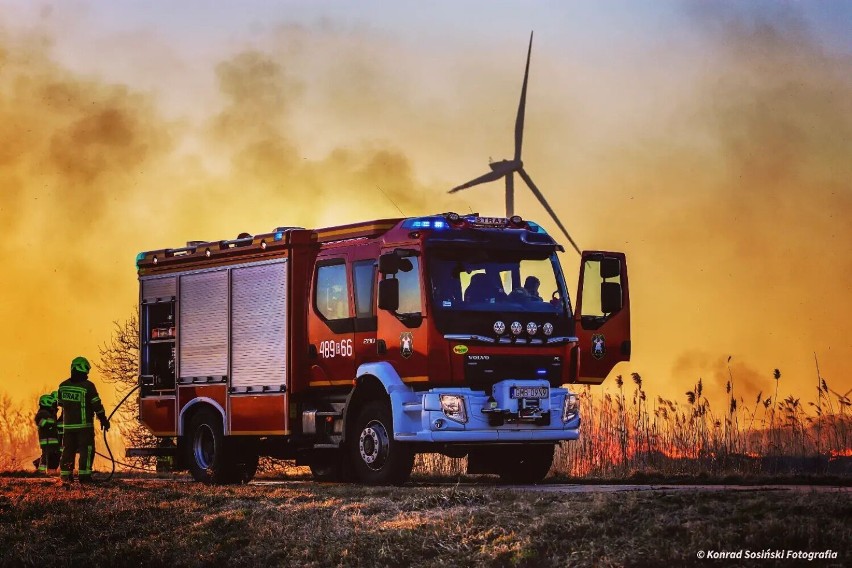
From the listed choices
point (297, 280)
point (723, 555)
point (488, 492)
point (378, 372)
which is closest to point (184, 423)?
point (297, 280)

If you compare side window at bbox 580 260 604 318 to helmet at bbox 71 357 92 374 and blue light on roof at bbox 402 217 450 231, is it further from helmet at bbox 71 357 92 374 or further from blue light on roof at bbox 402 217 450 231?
helmet at bbox 71 357 92 374

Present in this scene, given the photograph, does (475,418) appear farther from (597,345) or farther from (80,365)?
(80,365)

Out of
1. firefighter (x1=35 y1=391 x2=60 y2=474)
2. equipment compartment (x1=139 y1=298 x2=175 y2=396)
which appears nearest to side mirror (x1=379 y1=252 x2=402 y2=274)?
equipment compartment (x1=139 y1=298 x2=175 y2=396)

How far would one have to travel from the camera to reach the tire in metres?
22.0

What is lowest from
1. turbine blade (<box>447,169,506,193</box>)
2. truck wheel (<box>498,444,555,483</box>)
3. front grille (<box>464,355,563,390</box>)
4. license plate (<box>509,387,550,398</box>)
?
truck wheel (<box>498,444,555,483</box>)

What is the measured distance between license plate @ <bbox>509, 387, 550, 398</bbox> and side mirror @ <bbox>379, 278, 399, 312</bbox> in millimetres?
1883

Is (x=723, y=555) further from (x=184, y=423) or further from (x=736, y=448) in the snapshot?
(x=184, y=423)

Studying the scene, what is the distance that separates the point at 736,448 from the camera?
21.1 metres

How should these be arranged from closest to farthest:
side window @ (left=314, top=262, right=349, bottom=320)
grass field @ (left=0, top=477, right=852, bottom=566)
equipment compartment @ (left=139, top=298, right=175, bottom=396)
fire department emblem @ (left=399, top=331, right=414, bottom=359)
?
grass field @ (left=0, top=477, right=852, bottom=566) → fire department emblem @ (left=399, top=331, right=414, bottom=359) → side window @ (left=314, top=262, right=349, bottom=320) → equipment compartment @ (left=139, top=298, right=175, bottom=396)

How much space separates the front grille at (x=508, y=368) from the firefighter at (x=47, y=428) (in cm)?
1101

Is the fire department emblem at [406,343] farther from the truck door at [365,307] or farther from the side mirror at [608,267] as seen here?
the side mirror at [608,267]

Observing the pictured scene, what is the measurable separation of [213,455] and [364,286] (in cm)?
456

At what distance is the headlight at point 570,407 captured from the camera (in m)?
19.1

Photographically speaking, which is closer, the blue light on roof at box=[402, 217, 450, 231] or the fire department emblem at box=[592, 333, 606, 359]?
the blue light on roof at box=[402, 217, 450, 231]
